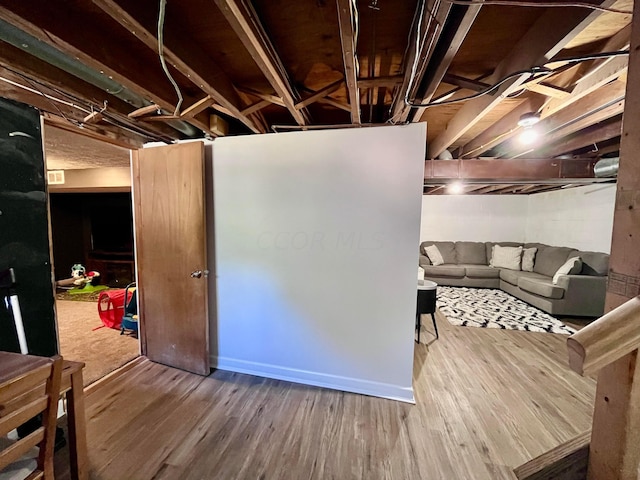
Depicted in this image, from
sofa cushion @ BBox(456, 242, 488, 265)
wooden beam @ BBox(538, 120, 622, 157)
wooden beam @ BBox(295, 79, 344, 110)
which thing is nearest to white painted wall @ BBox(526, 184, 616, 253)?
sofa cushion @ BBox(456, 242, 488, 265)

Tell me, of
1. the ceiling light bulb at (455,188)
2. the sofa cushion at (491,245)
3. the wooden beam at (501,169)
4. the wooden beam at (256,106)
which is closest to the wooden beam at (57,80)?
the wooden beam at (256,106)

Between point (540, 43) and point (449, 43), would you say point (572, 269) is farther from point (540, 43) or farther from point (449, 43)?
point (449, 43)

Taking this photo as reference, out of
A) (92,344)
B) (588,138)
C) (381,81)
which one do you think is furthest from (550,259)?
(92,344)

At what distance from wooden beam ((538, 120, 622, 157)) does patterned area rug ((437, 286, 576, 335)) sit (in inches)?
87.3

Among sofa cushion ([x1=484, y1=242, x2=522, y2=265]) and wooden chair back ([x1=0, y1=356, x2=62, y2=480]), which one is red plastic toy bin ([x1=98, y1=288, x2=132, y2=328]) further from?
sofa cushion ([x1=484, y1=242, x2=522, y2=265])

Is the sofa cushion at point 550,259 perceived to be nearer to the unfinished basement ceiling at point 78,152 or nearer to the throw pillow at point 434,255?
the throw pillow at point 434,255

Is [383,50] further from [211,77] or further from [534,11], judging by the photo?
[211,77]

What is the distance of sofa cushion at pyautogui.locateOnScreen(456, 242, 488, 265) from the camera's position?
5.80 meters

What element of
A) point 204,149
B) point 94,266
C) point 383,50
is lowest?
point 94,266

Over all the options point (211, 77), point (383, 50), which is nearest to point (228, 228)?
point (211, 77)

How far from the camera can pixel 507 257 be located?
5402mm

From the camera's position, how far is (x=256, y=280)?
7.95 ft

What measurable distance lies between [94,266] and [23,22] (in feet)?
19.2

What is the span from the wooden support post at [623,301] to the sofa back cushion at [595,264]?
4625 mm
